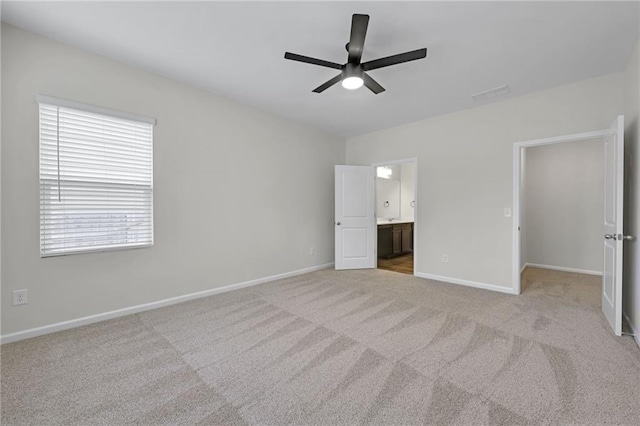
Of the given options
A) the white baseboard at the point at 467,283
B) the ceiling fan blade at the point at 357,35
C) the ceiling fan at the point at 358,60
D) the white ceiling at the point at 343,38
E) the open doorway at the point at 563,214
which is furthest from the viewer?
the open doorway at the point at 563,214

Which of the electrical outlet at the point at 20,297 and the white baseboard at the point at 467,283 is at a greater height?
the electrical outlet at the point at 20,297

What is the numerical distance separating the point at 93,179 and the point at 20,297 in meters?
1.15

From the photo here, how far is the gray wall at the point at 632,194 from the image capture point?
7.60 feet

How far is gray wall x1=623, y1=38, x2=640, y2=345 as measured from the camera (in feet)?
7.60

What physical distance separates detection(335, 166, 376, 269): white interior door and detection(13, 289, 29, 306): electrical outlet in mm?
3885

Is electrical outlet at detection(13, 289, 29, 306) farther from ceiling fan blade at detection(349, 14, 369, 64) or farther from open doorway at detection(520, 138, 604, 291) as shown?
open doorway at detection(520, 138, 604, 291)

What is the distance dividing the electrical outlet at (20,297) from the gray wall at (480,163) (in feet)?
15.4

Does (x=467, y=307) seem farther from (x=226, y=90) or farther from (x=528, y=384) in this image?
(x=226, y=90)

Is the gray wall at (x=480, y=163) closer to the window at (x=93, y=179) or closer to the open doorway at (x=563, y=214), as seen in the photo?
the open doorway at (x=563, y=214)

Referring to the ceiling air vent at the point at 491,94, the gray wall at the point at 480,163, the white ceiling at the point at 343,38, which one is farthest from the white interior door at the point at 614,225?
the ceiling air vent at the point at 491,94

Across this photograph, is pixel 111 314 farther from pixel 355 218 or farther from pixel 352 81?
pixel 355 218

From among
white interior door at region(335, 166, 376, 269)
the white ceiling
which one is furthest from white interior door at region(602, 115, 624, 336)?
white interior door at region(335, 166, 376, 269)

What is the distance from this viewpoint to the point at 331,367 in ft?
6.31

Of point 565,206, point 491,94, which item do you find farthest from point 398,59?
point 565,206
